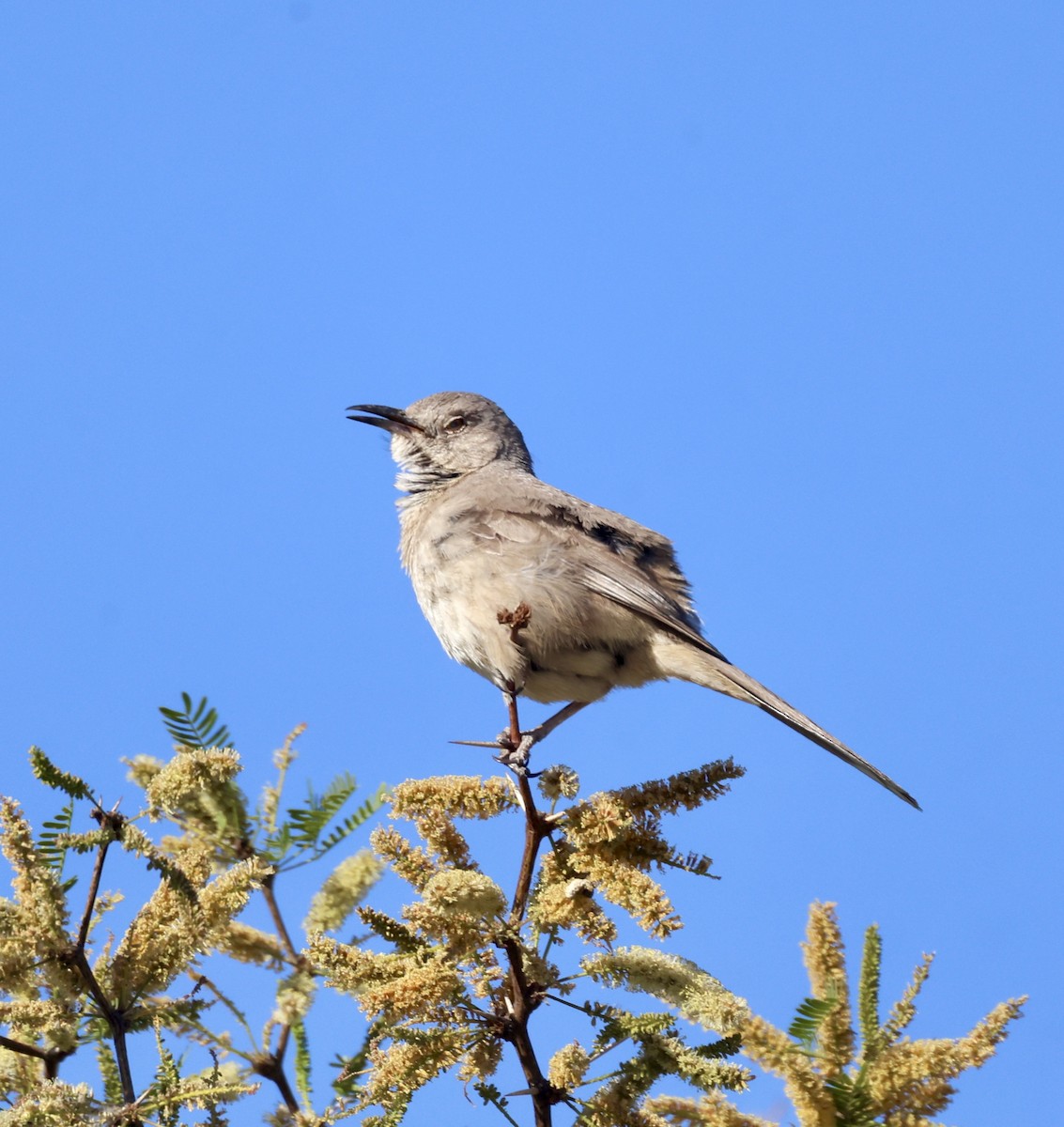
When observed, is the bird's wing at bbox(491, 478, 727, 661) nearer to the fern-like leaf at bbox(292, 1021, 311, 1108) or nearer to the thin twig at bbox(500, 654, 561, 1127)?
the thin twig at bbox(500, 654, 561, 1127)

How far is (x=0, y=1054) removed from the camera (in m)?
3.19

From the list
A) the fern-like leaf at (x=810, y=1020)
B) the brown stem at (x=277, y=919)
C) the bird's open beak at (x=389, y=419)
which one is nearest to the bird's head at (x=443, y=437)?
the bird's open beak at (x=389, y=419)

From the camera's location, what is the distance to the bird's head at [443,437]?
753 cm

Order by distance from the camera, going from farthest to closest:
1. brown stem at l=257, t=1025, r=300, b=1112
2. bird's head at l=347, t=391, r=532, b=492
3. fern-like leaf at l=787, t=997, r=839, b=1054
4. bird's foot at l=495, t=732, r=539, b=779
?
bird's head at l=347, t=391, r=532, b=492
bird's foot at l=495, t=732, r=539, b=779
brown stem at l=257, t=1025, r=300, b=1112
fern-like leaf at l=787, t=997, r=839, b=1054

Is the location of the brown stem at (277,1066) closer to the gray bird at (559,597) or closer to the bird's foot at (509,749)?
the bird's foot at (509,749)

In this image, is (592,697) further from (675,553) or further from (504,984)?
(504,984)

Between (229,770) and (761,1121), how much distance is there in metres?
1.49

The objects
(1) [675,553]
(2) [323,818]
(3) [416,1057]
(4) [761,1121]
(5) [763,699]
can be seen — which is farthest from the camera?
(1) [675,553]

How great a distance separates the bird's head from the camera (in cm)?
753

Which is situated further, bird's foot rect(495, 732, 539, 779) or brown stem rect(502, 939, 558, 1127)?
bird's foot rect(495, 732, 539, 779)

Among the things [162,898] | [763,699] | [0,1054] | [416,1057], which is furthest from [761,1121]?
[763,699]

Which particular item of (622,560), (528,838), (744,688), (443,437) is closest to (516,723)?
(528,838)

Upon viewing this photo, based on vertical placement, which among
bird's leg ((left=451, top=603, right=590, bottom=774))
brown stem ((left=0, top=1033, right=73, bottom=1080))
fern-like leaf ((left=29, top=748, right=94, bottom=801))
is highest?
bird's leg ((left=451, top=603, right=590, bottom=774))

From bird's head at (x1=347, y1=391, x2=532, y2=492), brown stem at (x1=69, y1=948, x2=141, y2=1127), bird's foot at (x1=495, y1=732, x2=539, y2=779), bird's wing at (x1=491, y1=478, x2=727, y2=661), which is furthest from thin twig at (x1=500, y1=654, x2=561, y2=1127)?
bird's head at (x1=347, y1=391, x2=532, y2=492)
